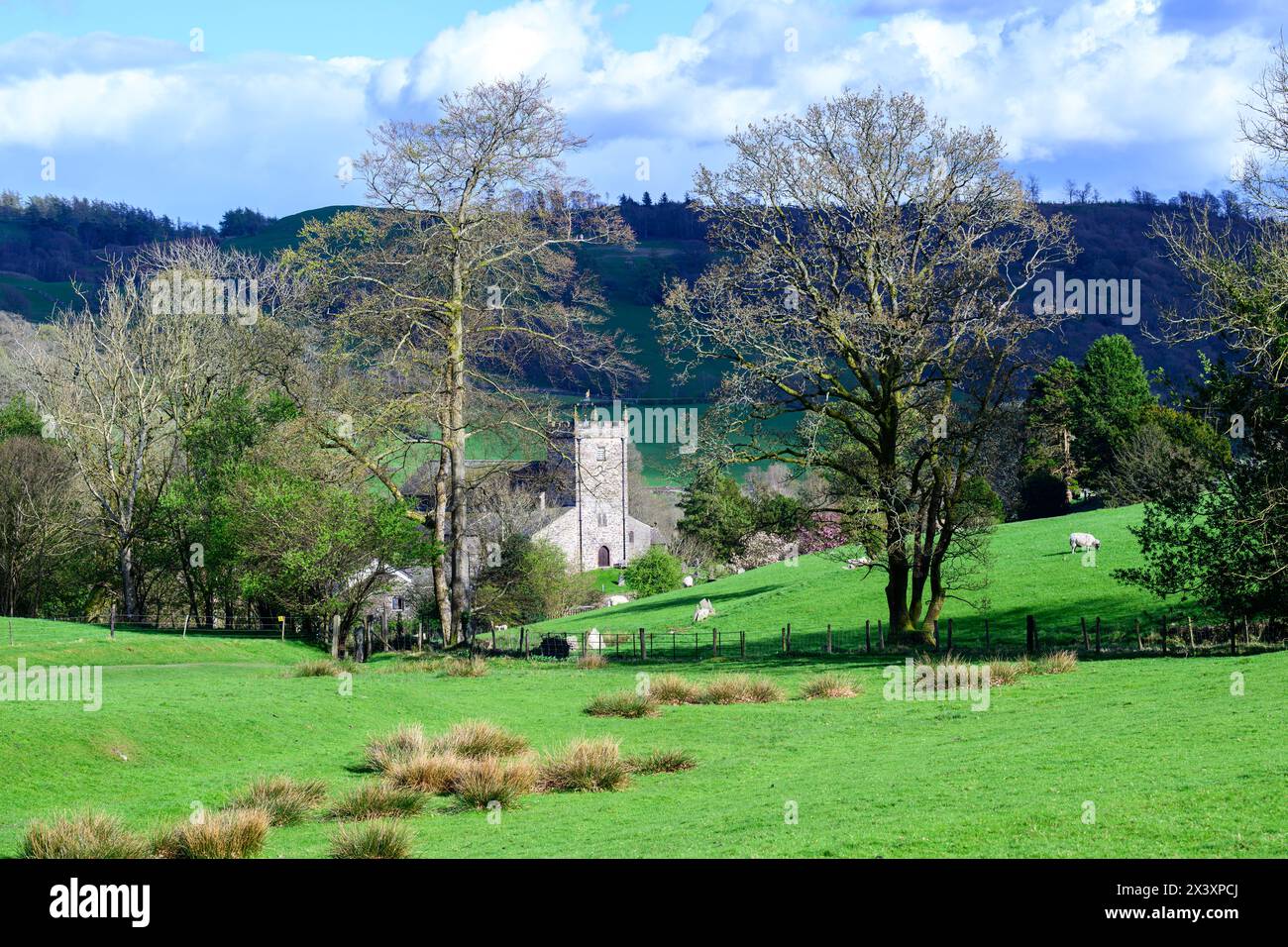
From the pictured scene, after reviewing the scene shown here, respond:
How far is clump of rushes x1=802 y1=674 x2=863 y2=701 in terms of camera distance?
2709 cm

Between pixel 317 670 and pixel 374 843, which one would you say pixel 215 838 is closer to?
pixel 374 843

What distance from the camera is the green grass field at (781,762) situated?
39.1ft

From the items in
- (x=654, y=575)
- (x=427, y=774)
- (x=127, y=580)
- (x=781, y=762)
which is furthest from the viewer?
(x=654, y=575)

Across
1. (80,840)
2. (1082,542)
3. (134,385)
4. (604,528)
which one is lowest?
(80,840)

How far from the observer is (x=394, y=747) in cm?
1994

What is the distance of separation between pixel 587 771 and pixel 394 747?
3603mm

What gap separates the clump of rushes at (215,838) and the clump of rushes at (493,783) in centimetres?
376

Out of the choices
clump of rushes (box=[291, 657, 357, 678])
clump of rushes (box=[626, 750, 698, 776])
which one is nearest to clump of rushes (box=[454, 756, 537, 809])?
clump of rushes (box=[626, 750, 698, 776])

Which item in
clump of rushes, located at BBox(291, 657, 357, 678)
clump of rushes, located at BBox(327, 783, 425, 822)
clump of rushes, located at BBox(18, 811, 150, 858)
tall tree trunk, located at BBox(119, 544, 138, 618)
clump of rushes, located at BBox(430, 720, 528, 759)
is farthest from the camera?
tall tree trunk, located at BBox(119, 544, 138, 618)

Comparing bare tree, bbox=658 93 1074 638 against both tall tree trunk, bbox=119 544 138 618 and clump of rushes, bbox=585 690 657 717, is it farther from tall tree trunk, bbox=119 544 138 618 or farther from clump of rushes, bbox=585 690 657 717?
tall tree trunk, bbox=119 544 138 618

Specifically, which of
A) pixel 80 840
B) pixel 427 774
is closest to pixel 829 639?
pixel 427 774

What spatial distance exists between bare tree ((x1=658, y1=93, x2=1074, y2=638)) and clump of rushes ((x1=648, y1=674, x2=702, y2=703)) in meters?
8.62

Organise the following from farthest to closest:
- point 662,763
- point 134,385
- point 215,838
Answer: point 134,385
point 662,763
point 215,838

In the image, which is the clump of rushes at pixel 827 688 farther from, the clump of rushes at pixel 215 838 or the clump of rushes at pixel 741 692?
the clump of rushes at pixel 215 838
